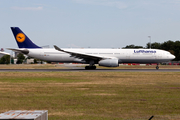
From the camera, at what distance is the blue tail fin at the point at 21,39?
135 ft

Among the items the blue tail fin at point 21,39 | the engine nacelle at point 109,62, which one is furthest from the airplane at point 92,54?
the engine nacelle at point 109,62

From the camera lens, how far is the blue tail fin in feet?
135

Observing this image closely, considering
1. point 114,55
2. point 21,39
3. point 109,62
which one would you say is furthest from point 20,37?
point 114,55

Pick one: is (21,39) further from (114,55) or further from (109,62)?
(114,55)

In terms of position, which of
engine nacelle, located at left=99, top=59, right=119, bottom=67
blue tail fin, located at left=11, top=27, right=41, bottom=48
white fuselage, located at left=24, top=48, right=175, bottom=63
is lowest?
→ engine nacelle, located at left=99, top=59, right=119, bottom=67

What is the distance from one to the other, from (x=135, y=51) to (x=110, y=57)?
4416 millimetres

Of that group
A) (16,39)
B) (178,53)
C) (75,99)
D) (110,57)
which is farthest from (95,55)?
(178,53)

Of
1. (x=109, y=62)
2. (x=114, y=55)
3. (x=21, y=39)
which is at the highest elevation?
(x=21, y=39)

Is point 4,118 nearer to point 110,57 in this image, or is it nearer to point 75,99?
point 75,99

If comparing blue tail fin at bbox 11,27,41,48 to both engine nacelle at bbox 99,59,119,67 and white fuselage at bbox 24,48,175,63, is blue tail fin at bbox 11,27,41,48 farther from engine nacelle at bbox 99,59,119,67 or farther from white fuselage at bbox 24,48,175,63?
engine nacelle at bbox 99,59,119,67

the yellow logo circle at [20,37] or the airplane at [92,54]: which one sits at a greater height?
the yellow logo circle at [20,37]

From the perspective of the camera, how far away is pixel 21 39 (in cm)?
4119

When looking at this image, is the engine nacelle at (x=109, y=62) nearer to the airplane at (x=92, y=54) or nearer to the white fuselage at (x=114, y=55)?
the airplane at (x=92, y=54)

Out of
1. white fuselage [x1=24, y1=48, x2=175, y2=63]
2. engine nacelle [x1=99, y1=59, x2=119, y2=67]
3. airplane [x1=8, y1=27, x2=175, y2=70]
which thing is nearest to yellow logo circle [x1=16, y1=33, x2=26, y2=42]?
airplane [x1=8, y1=27, x2=175, y2=70]
